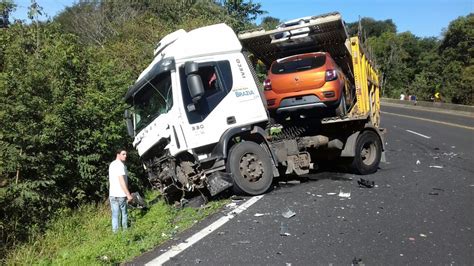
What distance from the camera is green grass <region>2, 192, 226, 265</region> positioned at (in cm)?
563

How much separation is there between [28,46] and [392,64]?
56.3 metres

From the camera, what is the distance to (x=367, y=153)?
390 inches

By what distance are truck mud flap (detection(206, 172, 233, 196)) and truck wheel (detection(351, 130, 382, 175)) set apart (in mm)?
3151

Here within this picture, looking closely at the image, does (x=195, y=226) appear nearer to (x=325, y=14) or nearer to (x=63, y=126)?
(x=63, y=126)

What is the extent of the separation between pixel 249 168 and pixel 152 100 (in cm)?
198

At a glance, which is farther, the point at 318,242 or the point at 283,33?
the point at 283,33

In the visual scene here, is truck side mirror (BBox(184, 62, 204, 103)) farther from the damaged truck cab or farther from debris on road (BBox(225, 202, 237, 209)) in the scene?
debris on road (BBox(225, 202, 237, 209))

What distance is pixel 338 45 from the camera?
10.2 meters

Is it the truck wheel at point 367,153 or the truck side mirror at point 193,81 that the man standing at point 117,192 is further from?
the truck wheel at point 367,153

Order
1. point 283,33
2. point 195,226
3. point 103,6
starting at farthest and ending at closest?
point 103,6, point 283,33, point 195,226

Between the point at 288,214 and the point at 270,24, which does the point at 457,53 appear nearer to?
the point at 270,24

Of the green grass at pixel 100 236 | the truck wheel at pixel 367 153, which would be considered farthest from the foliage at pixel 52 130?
the truck wheel at pixel 367 153

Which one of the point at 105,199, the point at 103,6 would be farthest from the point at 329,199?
the point at 103,6

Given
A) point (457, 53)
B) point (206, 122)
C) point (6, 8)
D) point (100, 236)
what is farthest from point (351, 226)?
point (457, 53)
